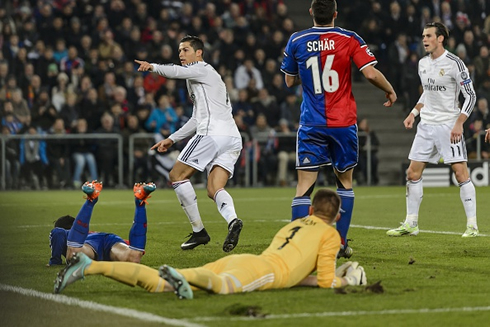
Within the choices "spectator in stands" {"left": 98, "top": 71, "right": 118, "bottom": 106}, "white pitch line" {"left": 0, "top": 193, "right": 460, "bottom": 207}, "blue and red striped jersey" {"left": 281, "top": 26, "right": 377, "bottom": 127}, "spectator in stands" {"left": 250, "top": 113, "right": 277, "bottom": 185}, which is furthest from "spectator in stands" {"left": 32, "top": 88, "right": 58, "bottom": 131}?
"blue and red striped jersey" {"left": 281, "top": 26, "right": 377, "bottom": 127}

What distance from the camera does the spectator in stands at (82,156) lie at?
21203 mm

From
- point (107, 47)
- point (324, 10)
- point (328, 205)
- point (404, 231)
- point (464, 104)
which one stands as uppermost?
point (107, 47)

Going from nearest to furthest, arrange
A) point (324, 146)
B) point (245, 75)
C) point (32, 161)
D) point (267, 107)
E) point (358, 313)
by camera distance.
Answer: point (358, 313) < point (324, 146) < point (32, 161) < point (267, 107) < point (245, 75)

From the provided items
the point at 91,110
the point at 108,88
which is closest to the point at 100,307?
the point at 91,110

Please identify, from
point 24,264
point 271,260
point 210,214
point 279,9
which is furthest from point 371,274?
point 279,9

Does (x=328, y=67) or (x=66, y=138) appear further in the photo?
(x=66, y=138)

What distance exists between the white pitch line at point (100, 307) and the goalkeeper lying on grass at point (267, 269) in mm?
96

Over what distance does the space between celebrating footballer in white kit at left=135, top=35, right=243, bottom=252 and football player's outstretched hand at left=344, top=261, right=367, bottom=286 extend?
2978mm

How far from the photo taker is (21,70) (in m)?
22.0

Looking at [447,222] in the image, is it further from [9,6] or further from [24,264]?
[9,6]

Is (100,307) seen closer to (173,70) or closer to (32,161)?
(173,70)

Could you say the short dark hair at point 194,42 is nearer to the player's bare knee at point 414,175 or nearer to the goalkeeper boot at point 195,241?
the goalkeeper boot at point 195,241

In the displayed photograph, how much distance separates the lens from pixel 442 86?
1121 centimetres

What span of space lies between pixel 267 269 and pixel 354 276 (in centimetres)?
77
